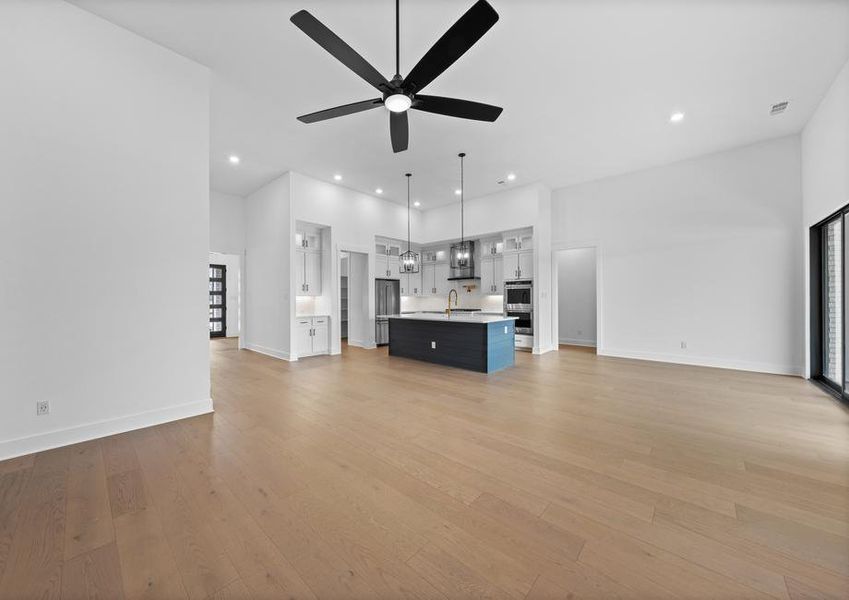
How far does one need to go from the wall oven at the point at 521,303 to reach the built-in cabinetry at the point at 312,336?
13.2 ft

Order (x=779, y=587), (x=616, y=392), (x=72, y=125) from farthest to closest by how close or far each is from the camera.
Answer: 1. (x=616, y=392)
2. (x=72, y=125)
3. (x=779, y=587)

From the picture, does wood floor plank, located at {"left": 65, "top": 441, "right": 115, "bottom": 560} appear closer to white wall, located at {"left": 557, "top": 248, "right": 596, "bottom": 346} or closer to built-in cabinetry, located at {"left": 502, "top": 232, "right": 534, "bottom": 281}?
built-in cabinetry, located at {"left": 502, "top": 232, "right": 534, "bottom": 281}

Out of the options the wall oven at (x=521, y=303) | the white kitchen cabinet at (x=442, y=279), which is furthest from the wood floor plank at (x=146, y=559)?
the white kitchen cabinet at (x=442, y=279)

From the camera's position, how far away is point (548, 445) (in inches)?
100

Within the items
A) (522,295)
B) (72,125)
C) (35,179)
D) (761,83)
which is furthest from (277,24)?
(522,295)

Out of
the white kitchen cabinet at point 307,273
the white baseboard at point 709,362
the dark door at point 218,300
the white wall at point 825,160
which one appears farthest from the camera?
the dark door at point 218,300

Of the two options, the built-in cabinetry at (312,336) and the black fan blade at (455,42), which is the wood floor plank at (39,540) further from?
the built-in cabinetry at (312,336)

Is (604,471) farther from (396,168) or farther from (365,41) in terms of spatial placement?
(396,168)

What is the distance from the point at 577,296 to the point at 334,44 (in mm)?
7544

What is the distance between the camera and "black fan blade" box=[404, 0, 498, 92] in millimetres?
1848

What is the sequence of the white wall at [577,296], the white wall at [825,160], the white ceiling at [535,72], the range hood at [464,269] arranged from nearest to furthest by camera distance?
the white ceiling at [535,72] < the white wall at [825,160] < the white wall at [577,296] < the range hood at [464,269]

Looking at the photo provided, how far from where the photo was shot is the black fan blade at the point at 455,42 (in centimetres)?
185

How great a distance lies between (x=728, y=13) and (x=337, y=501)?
4731mm

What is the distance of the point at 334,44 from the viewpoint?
2094 mm
